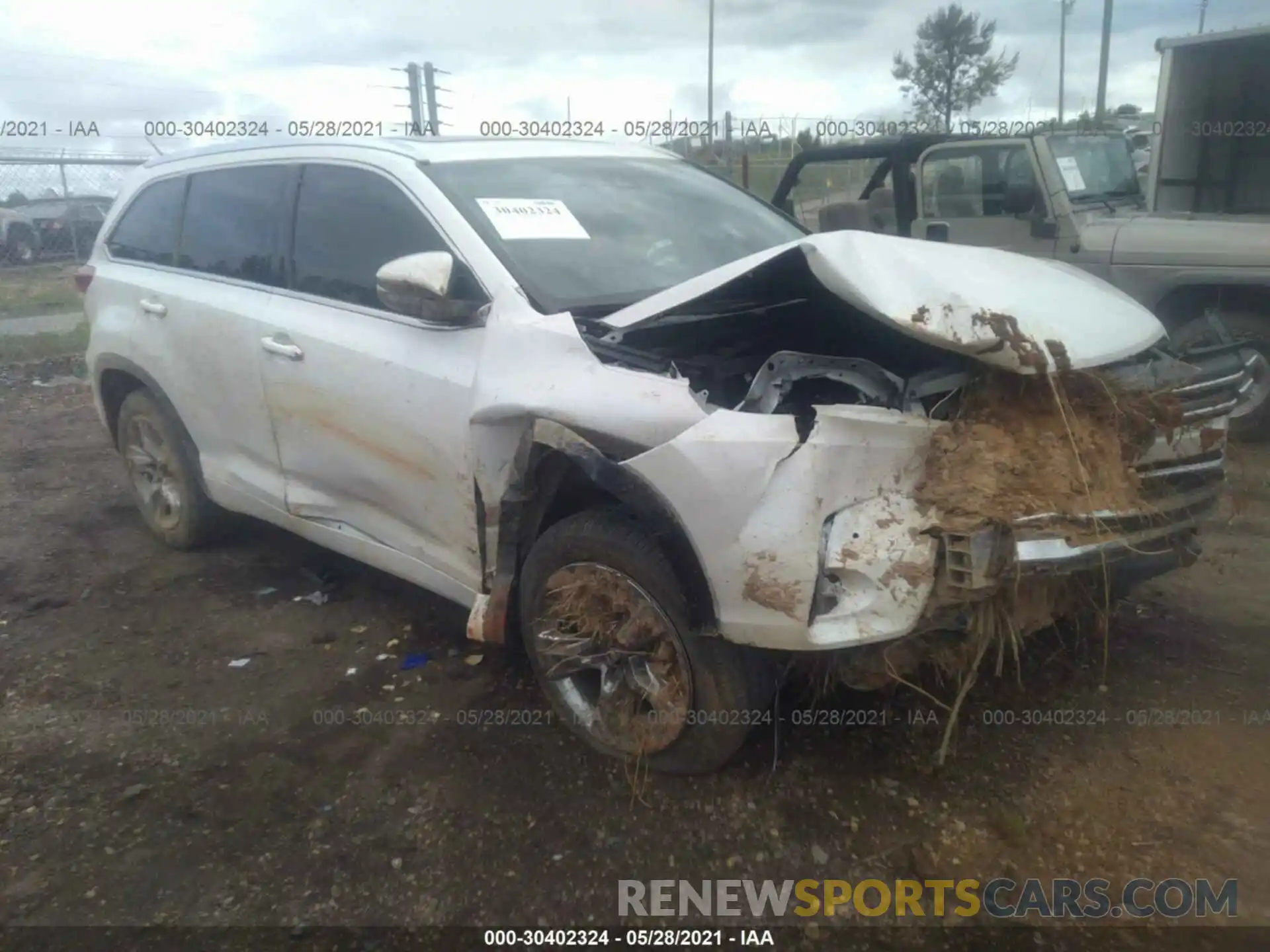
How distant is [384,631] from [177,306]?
1.67 m

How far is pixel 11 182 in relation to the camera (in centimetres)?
1332

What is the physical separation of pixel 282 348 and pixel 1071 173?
5261 millimetres

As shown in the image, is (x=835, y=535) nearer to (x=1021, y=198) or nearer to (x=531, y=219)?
(x=531, y=219)

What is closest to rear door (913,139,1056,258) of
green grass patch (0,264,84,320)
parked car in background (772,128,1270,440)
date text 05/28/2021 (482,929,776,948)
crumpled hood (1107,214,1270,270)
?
parked car in background (772,128,1270,440)

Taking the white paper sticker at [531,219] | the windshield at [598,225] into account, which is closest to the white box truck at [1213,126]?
the windshield at [598,225]

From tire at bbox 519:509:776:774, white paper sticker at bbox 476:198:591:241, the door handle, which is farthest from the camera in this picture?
the door handle

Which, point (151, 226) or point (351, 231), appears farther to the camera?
point (151, 226)

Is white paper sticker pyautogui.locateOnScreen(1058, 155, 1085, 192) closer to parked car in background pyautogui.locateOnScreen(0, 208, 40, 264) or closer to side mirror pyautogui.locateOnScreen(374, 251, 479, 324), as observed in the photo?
side mirror pyautogui.locateOnScreen(374, 251, 479, 324)

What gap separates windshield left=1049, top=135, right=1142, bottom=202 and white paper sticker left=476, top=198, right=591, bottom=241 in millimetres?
4342

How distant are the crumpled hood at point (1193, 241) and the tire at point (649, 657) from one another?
461 centimetres

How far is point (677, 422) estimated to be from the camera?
8.79 ft

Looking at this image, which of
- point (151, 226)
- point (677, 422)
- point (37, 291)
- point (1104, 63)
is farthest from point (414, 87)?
point (1104, 63)

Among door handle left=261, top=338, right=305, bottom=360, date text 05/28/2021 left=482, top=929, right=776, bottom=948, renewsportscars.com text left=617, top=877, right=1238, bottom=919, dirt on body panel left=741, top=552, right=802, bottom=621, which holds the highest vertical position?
door handle left=261, top=338, right=305, bottom=360

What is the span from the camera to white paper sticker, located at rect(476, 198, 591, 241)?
3.39 metres
